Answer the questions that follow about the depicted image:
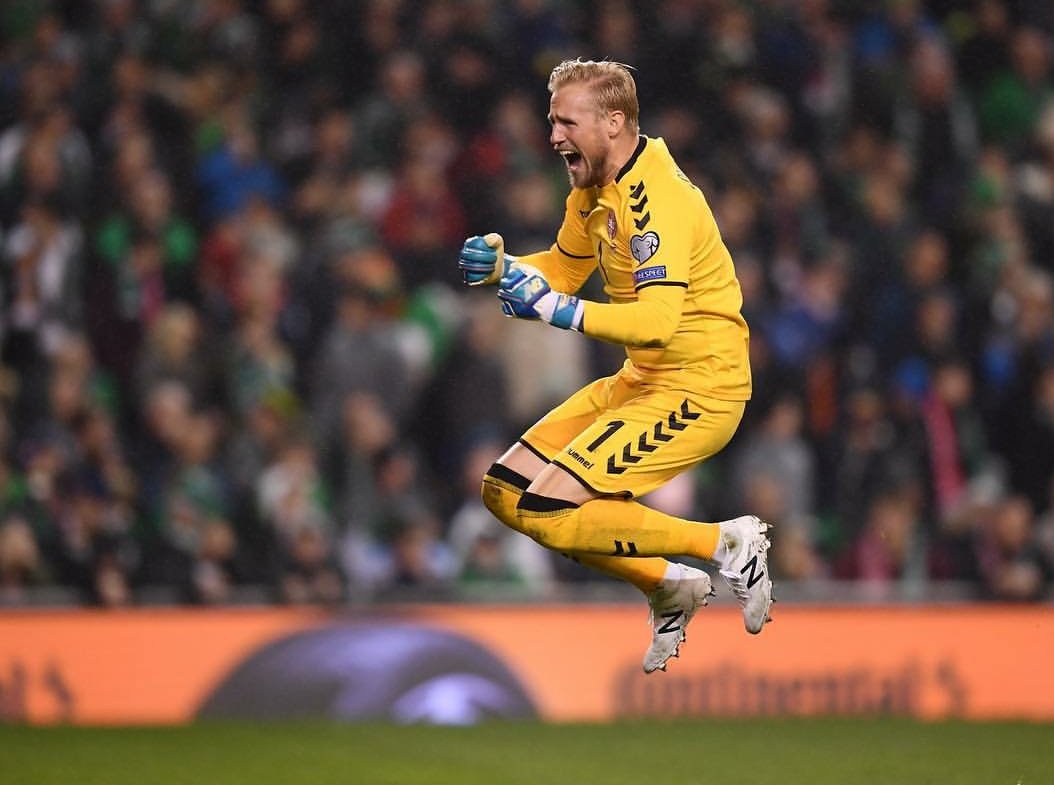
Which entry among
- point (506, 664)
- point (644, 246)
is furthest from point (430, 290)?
point (644, 246)

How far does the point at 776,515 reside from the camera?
10.1 m

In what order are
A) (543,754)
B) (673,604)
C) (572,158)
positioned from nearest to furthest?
(572,158) → (673,604) → (543,754)

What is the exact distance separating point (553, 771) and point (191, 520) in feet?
11.6

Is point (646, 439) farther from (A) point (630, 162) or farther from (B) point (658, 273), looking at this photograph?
(A) point (630, 162)

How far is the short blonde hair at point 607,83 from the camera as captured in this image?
5988 mm

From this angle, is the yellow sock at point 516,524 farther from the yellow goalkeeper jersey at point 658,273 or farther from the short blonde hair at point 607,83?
the short blonde hair at point 607,83

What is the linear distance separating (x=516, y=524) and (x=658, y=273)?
108 cm

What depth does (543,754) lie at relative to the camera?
23.6 ft

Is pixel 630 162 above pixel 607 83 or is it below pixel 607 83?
below

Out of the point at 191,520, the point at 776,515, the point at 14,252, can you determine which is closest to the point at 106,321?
the point at 14,252

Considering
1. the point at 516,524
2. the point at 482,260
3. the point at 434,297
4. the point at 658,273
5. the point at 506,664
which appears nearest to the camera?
the point at 482,260

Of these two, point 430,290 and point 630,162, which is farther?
point 430,290

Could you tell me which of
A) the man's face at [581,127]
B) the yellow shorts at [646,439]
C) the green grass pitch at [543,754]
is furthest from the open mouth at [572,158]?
the green grass pitch at [543,754]

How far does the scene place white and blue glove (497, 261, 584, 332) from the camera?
5.75 meters
